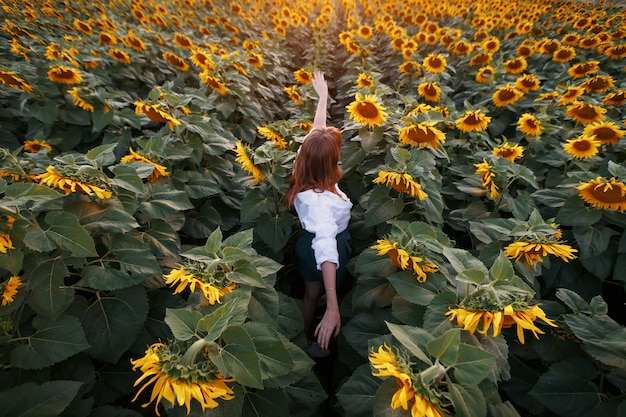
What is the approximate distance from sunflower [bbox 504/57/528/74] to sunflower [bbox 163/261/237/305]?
5344 millimetres

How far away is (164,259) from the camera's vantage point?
1.81 m

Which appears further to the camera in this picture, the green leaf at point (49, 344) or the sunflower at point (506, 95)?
the sunflower at point (506, 95)

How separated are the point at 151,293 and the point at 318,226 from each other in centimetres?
107

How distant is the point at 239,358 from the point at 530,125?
3313 mm

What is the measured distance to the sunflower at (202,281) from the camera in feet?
3.85

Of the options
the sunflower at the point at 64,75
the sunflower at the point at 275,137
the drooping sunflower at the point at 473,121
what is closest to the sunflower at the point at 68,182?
the sunflower at the point at 275,137

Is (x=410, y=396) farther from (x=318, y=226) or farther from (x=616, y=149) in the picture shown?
(x=616, y=149)

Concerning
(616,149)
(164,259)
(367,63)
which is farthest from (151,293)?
(367,63)

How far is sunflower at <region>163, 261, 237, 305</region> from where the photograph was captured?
3.85 ft

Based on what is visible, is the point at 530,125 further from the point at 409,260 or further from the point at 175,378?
the point at 175,378

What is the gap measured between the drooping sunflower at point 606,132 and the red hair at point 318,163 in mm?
2128

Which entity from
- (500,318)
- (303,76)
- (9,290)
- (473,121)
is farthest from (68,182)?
(303,76)

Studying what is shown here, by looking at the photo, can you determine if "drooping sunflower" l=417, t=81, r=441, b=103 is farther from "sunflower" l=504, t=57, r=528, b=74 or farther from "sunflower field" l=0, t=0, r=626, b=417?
"sunflower" l=504, t=57, r=528, b=74

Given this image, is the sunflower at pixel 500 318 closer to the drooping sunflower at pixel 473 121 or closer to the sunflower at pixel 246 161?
the sunflower at pixel 246 161
